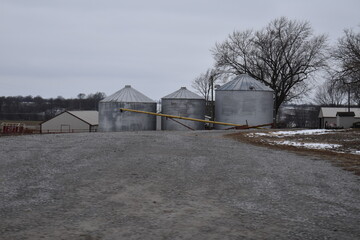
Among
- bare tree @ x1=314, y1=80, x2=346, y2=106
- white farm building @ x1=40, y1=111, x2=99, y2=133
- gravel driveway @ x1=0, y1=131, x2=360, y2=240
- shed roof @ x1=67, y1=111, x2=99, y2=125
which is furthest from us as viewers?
bare tree @ x1=314, y1=80, x2=346, y2=106

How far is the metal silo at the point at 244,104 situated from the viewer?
35.2m

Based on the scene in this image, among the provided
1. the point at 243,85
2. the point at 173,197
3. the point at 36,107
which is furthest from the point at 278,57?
the point at 36,107

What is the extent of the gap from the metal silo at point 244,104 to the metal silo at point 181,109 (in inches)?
84.8

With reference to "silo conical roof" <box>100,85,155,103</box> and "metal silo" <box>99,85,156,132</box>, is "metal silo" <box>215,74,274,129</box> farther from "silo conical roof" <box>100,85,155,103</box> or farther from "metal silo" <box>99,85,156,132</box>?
"metal silo" <box>99,85,156,132</box>

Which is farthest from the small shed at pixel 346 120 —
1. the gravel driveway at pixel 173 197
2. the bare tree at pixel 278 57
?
the gravel driveway at pixel 173 197

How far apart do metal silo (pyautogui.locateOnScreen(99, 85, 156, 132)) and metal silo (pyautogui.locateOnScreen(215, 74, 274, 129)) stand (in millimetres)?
6762

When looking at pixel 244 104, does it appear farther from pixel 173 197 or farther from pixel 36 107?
pixel 36 107

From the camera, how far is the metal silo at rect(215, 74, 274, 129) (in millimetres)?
35219

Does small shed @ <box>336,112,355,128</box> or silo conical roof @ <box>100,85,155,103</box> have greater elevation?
silo conical roof @ <box>100,85,155,103</box>

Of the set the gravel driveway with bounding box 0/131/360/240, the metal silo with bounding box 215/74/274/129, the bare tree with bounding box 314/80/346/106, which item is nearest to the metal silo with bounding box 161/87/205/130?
the metal silo with bounding box 215/74/274/129

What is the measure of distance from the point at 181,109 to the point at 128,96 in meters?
4.76

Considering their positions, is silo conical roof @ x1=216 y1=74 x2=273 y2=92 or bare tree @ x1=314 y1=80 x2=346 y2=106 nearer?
silo conical roof @ x1=216 y1=74 x2=273 y2=92

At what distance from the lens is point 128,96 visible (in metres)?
34.2

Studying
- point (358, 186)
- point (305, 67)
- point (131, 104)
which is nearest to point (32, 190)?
point (358, 186)
